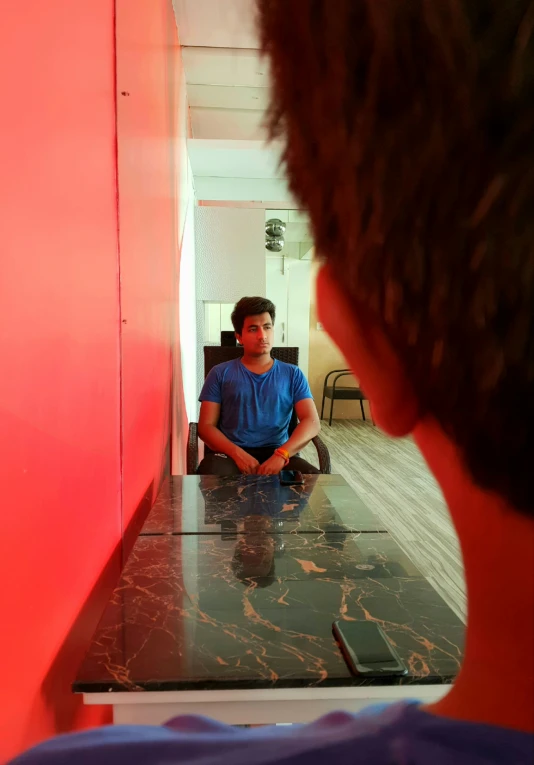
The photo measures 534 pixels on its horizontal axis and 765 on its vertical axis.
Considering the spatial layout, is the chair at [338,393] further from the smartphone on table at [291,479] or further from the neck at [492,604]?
the neck at [492,604]

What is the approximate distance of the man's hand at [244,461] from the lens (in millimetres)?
2656

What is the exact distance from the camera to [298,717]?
945 mm

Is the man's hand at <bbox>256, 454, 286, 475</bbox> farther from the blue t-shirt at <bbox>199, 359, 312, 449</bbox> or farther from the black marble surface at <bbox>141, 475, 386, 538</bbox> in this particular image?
the black marble surface at <bbox>141, 475, 386, 538</bbox>

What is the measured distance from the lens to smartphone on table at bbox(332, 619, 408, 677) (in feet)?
3.01

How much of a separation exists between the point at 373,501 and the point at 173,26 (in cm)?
347

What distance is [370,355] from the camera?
0.31m

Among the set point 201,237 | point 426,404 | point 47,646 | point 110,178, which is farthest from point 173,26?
point 426,404

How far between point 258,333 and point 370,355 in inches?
104

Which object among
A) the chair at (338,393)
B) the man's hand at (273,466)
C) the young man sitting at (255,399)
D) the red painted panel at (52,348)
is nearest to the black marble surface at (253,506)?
the red painted panel at (52,348)

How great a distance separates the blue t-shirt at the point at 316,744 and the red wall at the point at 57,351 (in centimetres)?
56

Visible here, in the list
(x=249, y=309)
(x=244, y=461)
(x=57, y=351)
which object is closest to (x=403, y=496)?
(x=244, y=461)

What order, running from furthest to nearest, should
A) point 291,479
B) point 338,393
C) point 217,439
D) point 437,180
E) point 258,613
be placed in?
point 338,393 < point 217,439 < point 291,479 < point 258,613 < point 437,180

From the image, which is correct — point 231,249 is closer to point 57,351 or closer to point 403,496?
point 403,496

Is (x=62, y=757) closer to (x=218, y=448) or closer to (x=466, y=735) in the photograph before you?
(x=466, y=735)
